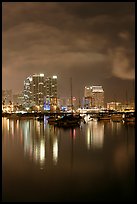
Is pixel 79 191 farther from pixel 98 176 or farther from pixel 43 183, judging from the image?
pixel 98 176

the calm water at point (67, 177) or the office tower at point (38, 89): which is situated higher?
the office tower at point (38, 89)

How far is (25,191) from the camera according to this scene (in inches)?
285

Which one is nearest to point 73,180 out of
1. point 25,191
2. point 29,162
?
point 25,191

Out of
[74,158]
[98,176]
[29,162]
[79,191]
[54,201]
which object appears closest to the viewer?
[54,201]

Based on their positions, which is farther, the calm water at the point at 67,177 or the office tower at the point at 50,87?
the office tower at the point at 50,87

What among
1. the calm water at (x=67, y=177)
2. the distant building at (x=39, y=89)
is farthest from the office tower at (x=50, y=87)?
the calm water at (x=67, y=177)

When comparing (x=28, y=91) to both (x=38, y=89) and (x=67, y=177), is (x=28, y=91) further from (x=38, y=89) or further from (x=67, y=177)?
(x=67, y=177)

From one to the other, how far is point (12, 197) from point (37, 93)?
111 m

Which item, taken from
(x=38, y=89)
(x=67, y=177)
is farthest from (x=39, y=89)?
(x=67, y=177)

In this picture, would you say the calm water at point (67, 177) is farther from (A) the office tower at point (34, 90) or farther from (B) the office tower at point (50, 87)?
(B) the office tower at point (50, 87)

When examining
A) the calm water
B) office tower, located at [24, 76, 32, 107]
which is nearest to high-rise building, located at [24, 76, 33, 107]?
office tower, located at [24, 76, 32, 107]

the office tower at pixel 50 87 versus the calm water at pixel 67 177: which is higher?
the office tower at pixel 50 87

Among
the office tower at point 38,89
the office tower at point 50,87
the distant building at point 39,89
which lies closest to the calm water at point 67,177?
the distant building at point 39,89

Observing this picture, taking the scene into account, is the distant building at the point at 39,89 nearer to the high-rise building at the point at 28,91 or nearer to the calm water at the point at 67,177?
the high-rise building at the point at 28,91
